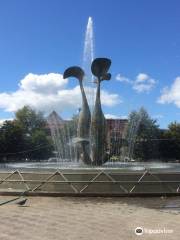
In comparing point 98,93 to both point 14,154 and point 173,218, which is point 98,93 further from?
point 14,154

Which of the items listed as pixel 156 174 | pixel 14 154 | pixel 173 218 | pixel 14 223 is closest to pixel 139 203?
pixel 156 174

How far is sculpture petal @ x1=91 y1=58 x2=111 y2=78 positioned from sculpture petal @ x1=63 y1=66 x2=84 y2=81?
3.37ft

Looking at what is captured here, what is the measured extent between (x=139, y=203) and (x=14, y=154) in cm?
5643

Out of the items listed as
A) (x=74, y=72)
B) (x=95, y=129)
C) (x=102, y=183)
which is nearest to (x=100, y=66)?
(x=74, y=72)

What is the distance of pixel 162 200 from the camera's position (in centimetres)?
1539

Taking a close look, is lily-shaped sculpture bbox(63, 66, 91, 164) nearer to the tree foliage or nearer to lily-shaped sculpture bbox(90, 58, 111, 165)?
lily-shaped sculpture bbox(90, 58, 111, 165)

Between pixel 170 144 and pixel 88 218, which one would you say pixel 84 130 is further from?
pixel 170 144

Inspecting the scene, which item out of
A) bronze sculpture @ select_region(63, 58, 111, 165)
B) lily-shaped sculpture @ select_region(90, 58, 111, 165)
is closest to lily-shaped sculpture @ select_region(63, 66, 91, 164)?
bronze sculpture @ select_region(63, 58, 111, 165)

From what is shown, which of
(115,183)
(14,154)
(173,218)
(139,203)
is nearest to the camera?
(173,218)

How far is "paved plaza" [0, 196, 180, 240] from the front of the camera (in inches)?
367

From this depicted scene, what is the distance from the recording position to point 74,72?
26000 mm

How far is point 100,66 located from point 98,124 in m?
3.23

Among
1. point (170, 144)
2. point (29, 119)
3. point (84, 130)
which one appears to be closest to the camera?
point (84, 130)

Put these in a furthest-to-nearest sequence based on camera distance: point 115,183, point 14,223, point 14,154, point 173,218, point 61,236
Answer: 1. point 14,154
2. point 115,183
3. point 173,218
4. point 14,223
5. point 61,236
